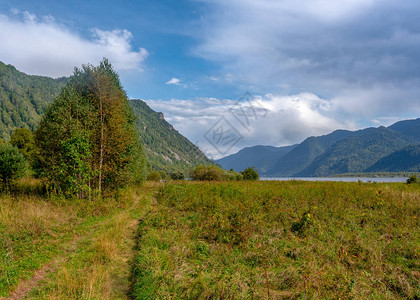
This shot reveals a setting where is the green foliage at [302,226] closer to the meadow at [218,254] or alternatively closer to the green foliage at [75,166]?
the meadow at [218,254]

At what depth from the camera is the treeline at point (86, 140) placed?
1606 cm

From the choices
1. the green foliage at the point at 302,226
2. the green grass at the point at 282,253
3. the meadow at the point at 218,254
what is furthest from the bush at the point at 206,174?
the green foliage at the point at 302,226

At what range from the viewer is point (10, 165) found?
21.3 metres

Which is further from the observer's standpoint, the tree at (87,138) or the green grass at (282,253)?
the tree at (87,138)

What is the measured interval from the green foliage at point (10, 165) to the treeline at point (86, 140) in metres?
0.86

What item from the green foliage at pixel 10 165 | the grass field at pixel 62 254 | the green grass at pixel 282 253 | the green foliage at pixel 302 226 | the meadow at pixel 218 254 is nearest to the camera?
the green grass at pixel 282 253

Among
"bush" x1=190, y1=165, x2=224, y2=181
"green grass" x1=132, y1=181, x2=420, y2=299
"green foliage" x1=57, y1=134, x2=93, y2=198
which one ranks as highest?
"green foliage" x1=57, y1=134, x2=93, y2=198

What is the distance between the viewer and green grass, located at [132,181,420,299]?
524 centimetres

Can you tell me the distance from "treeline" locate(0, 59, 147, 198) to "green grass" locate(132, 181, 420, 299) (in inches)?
310

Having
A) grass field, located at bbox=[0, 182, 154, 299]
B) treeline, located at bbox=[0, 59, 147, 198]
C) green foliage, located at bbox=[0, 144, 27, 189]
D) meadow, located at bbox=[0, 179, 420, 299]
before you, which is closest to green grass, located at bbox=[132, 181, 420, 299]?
meadow, located at bbox=[0, 179, 420, 299]

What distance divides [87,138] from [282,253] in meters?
14.5

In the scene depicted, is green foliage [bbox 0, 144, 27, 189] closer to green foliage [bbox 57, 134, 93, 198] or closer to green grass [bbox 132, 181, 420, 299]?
green foliage [bbox 57, 134, 93, 198]

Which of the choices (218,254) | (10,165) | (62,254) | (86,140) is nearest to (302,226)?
(218,254)

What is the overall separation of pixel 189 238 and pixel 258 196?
7682 mm
